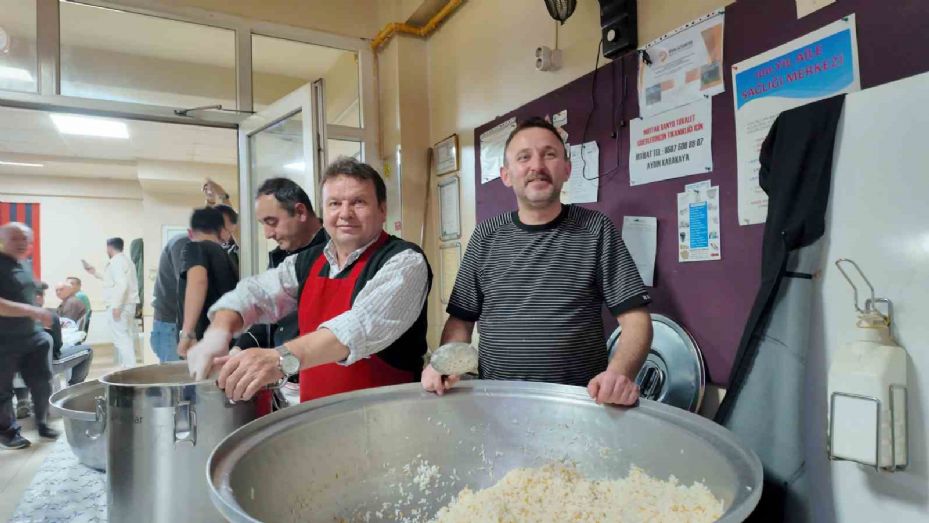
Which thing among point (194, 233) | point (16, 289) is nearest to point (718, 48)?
point (194, 233)

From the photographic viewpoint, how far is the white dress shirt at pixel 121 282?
6.00m

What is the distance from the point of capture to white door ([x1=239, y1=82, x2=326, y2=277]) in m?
2.47

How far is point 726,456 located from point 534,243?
71cm

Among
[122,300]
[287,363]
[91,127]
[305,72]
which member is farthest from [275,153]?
[122,300]

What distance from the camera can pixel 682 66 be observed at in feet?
4.76

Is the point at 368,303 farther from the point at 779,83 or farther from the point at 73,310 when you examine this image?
the point at 73,310

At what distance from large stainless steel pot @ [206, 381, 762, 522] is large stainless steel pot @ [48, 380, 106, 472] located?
77 centimetres

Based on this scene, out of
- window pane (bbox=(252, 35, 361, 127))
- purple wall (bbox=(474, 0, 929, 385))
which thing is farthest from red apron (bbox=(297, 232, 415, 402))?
window pane (bbox=(252, 35, 361, 127))

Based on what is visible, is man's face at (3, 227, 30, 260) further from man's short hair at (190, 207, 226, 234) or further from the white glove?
the white glove

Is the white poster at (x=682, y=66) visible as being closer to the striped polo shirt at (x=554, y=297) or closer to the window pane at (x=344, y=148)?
the striped polo shirt at (x=554, y=297)

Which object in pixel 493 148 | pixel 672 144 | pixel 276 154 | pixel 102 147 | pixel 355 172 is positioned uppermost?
pixel 102 147

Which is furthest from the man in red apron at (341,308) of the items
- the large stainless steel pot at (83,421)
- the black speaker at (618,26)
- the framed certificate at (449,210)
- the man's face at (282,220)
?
the framed certificate at (449,210)

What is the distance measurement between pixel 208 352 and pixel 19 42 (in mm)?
2756

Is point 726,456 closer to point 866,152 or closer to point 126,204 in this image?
point 866,152
